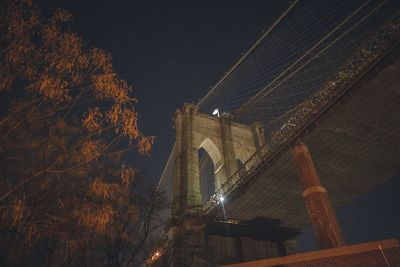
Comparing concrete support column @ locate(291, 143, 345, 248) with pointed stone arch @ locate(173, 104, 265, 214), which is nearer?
concrete support column @ locate(291, 143, 345, 248)

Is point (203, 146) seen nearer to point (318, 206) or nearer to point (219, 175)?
point (219, 175)

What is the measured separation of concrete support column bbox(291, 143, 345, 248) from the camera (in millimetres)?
12055

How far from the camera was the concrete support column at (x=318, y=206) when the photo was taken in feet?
39.5

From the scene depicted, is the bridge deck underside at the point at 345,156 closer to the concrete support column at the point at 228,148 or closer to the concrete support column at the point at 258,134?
the concrete support column at the point at 228,148

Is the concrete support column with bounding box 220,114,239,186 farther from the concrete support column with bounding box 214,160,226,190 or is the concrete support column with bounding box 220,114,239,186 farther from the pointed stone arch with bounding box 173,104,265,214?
the concrete support column with bounding box 214,160,226,190

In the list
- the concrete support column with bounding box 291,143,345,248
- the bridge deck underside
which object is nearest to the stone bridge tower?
the bridge deck underside

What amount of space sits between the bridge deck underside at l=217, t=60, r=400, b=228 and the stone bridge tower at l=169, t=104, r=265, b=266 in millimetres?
2552

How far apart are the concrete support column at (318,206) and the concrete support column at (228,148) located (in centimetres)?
1252

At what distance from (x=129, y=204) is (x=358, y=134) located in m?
12.2

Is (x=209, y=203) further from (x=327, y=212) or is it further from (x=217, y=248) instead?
(x=327, y=212)

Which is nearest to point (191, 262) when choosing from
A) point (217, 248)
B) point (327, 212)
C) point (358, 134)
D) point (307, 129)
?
point (217, 248)

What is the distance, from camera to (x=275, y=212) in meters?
21.2

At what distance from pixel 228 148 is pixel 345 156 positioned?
14.2 metres

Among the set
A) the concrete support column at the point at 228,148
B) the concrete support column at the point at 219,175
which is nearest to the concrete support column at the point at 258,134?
the concrete support column at the point at 228,148
